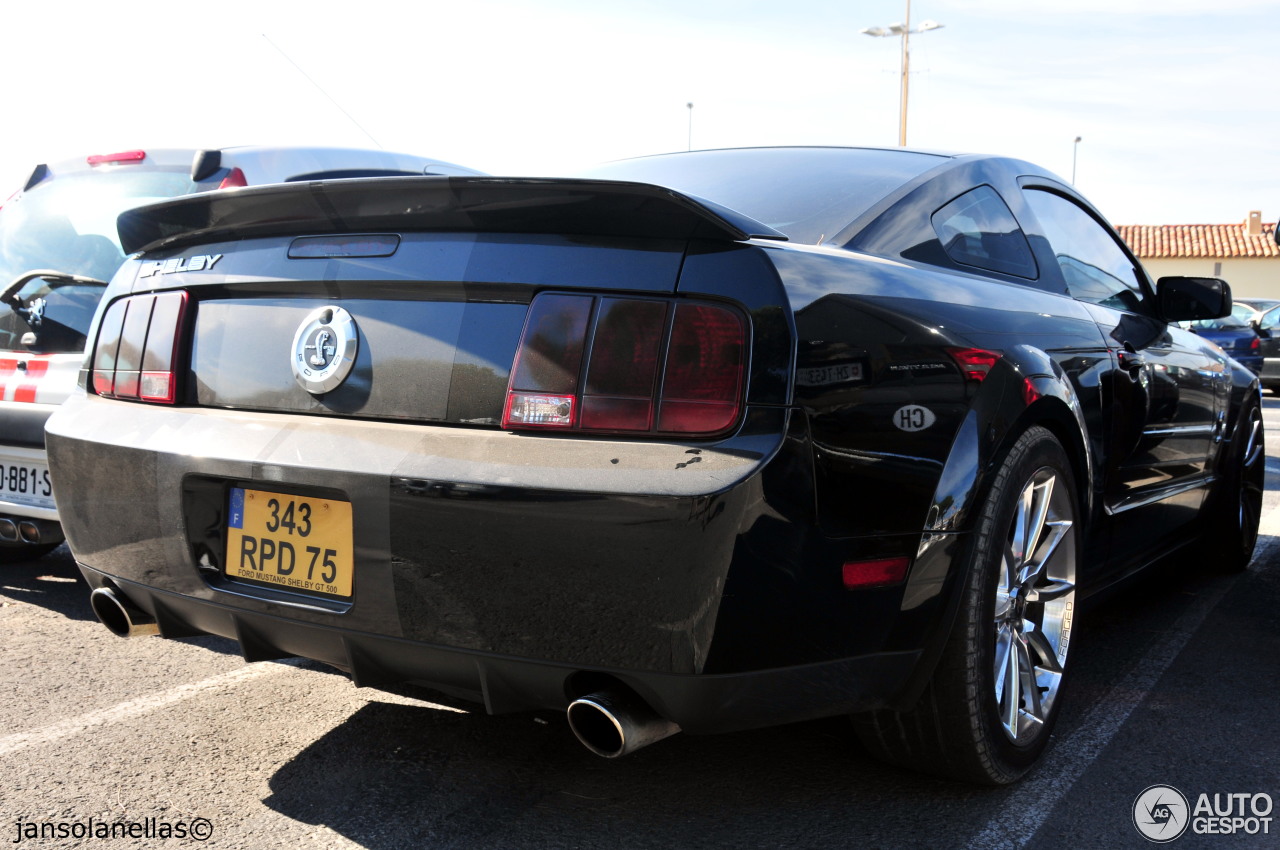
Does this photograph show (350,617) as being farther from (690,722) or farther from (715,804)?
(715,804)

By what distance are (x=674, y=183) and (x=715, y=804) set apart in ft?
5.02

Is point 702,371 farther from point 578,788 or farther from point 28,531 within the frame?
point 28,531

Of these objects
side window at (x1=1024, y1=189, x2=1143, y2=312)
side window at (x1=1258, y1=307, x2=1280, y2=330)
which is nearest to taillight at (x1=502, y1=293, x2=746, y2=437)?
side window at (x1=1024, y1=189, x2=1143, y2=312)

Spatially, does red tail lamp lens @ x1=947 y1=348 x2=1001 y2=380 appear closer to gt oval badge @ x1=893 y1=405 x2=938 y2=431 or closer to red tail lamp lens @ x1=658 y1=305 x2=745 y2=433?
gt oval badge @ x1=893 y1=405 x2=938 y2=431

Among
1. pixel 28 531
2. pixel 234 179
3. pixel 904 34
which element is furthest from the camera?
pixel 904 34

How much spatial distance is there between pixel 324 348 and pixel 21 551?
3324 millimetres

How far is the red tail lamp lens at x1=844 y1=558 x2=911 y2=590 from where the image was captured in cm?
208

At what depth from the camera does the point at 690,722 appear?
200 cm

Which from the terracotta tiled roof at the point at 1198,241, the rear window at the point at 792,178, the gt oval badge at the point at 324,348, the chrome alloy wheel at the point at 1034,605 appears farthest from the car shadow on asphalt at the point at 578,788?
the terracotta tiled roof at the point at 1198,241

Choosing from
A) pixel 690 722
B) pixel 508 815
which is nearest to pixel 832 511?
pixel 690 722

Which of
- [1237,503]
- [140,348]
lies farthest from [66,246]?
Answer: [1237,503]

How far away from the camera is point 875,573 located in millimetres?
2115

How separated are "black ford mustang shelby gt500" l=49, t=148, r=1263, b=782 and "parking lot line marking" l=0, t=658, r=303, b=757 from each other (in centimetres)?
48

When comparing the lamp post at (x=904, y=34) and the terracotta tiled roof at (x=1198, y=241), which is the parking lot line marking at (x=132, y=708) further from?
the terracotta tiled roof at (x=1198, y=241)
